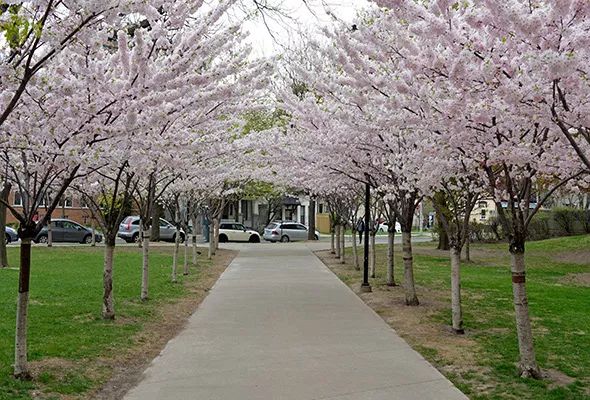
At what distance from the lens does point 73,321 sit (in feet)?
33.4

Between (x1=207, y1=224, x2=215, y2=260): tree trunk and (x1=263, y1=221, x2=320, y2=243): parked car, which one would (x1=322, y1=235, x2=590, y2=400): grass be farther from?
(x1=263, y1=221, x2=320, y2=243): parked car

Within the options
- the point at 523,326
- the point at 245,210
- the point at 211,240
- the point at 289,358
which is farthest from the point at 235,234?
the point at 523,326

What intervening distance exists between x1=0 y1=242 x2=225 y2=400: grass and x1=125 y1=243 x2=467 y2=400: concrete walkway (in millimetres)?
751

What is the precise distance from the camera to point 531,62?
4.86 metres

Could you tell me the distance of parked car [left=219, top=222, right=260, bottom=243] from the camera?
42.3 metres

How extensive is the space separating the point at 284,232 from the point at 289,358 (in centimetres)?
3746

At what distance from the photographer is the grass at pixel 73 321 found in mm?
6656

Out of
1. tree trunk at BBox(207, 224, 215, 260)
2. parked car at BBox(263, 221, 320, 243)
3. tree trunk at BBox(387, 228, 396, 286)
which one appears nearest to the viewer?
tree trunk at BBox(387, 228, 396, 286)

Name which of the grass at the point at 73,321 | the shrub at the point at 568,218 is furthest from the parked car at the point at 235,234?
the grass at the point at 73,321

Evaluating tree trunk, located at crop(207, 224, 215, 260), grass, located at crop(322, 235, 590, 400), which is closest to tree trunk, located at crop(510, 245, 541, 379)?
grass, located at crop(322, 235, 590, 400)

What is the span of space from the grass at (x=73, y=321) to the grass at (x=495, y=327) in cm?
406

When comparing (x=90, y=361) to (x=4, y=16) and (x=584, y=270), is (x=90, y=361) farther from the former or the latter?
(x=584, y=270)

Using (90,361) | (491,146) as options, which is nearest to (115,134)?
(90,361)

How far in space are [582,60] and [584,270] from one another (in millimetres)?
20029
